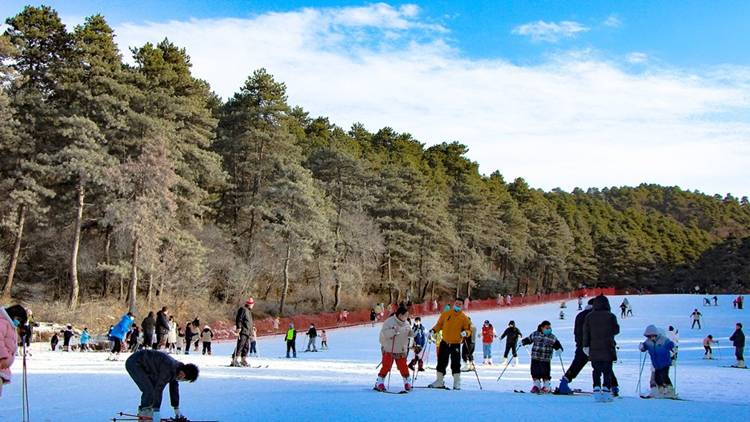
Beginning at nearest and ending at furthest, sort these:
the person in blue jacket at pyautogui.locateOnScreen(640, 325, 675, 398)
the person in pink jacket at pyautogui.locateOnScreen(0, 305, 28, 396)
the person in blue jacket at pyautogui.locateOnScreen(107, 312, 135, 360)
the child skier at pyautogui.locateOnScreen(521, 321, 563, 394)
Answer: the person in pink jacket at pyautogui.locateOnScreen(0, 305, 28, 396), the person in blue jacket at pyautogui.locateOnScreen(640, 325, 675, 398), the child skier at pyautogui.locateOnScreen(521, 321, 563, 394), the person in blue jacket at pyautogui.locateOnScreen(107, 312, 135, 360)

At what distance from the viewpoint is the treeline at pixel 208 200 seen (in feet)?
120

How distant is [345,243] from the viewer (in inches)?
2324

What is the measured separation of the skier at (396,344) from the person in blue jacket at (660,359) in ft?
13.4

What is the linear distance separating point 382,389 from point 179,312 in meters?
31.8

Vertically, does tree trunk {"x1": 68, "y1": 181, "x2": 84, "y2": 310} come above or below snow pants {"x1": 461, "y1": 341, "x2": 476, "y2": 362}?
above

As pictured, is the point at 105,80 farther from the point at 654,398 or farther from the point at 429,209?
the point at 429,209

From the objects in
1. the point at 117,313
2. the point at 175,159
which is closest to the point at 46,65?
the point at 175,159

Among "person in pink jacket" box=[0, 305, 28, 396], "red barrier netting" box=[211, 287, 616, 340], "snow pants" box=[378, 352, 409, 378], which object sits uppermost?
"person in pink jacket" box=[0, 305, 28, 396]

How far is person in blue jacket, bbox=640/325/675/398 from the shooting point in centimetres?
1237

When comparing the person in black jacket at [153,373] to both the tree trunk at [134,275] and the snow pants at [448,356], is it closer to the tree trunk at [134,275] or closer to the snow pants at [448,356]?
the snow pants at [448,356]

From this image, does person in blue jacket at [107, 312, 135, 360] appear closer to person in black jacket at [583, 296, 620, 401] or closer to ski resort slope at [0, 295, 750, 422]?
ski resort slope at [0, 295, 750, 422]

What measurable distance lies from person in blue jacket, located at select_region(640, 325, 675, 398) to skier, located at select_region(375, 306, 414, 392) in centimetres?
408

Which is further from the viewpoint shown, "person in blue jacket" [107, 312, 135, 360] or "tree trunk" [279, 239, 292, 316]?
"tree trunk" [279, 239, 292, 316]

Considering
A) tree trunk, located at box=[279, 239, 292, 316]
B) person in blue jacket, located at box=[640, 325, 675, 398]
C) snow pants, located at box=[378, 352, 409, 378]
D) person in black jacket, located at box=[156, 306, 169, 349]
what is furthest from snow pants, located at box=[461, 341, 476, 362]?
tree trunk, located at box=[279, 239, 292, 316]
